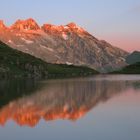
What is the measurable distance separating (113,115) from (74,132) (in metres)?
16.4

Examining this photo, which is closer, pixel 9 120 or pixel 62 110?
pixel 9 120

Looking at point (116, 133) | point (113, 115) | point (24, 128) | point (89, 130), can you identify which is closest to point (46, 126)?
→ point (24, 128)

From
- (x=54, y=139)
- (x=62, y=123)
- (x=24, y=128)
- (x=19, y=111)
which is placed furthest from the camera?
(x=19, y=111)

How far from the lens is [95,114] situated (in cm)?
6106

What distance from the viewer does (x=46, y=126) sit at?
162 ft

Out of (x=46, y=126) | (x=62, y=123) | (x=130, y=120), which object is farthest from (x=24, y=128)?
(x=130, y=120)

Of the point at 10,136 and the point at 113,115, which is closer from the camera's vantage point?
the point at 10,136

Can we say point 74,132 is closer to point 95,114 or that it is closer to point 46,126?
point 46,126

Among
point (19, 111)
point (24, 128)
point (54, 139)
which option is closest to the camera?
point (54, 139)

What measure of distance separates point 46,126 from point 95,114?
557 inches

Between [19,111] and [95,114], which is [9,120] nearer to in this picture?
[19,111]

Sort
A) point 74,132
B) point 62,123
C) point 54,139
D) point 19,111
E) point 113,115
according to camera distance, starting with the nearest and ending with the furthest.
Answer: point 54,139, point 74,132, point 62,123, point 113,115, point 19,111

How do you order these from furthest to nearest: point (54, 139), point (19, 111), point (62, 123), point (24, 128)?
point (19, 111)
point (62, 123)
point (24, 128)
point (54, 139)

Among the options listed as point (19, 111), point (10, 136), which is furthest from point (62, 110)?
point (10, 136)
